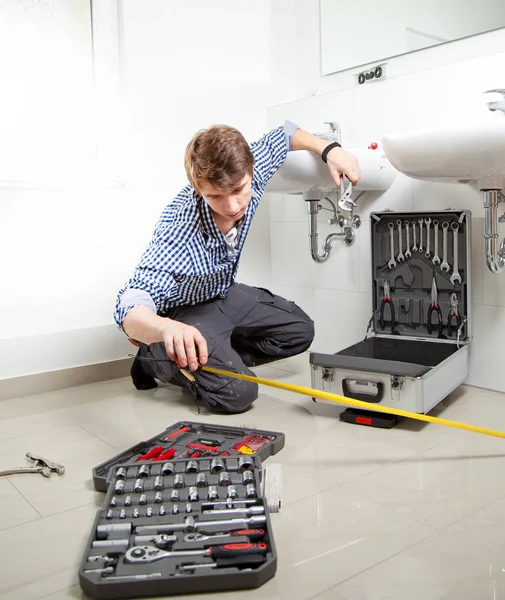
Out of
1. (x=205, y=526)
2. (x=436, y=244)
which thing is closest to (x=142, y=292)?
(x=205, y=526)

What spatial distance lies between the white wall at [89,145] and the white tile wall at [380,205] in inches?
18.7

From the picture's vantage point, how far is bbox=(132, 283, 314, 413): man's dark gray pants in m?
1.93

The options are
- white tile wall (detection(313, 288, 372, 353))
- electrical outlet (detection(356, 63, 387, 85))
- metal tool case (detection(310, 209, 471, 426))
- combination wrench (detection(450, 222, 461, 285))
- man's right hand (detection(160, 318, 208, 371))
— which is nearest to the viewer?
man's right hand (detection(160, 318, 208, 371))

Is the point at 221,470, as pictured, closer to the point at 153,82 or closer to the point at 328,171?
the point at 328,171

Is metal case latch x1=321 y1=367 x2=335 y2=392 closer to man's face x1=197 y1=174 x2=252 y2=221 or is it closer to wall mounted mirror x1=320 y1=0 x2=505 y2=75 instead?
man's face x1=197 y1=174 x2=252 y2=221

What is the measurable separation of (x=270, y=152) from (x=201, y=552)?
4.52 ft

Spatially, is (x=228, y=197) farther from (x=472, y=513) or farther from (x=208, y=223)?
(x=472, y=513)

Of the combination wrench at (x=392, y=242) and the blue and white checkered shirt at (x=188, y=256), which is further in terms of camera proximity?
the combination wrench at (x=392, y=242)

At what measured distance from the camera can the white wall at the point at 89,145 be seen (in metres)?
2.19

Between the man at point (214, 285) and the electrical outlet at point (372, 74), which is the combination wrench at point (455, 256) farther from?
the electrical outlet at point (372, 74)

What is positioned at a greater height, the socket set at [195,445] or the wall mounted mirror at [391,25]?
the wall mounted mirror at [391,25]

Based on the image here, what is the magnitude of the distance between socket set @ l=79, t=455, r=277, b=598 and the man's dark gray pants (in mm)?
550

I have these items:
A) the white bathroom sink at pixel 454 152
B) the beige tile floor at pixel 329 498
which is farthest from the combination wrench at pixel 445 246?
the beige tile floor at pixel 329 498

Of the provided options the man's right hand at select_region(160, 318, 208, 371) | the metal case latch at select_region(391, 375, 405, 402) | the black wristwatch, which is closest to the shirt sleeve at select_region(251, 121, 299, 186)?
the black wristwatch
